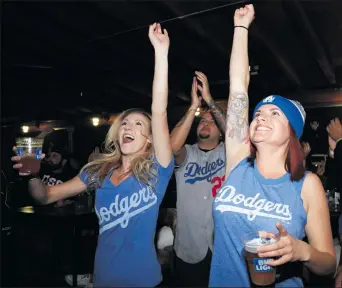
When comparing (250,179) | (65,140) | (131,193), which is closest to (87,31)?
(131,193)

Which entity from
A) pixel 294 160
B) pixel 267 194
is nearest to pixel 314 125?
pixel 294 160

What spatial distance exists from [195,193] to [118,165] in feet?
3.39

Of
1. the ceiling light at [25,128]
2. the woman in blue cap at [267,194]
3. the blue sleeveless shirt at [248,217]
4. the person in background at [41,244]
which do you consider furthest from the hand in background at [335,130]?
the ceiling light at [25,128]

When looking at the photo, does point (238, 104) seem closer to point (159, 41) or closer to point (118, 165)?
point (159, 41)

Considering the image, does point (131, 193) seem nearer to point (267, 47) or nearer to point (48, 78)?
point (267, 47)

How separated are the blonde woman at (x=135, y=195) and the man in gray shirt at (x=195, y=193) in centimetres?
87

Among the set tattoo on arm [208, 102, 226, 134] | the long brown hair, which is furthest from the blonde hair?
tattoo on arm [208, 102, 226, 134]

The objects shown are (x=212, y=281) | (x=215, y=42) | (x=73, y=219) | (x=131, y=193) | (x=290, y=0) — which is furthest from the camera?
(x=215, y=42)

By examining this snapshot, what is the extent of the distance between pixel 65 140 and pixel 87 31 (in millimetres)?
6942

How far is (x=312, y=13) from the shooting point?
569 centimetres

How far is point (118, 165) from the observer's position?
2.38 metres

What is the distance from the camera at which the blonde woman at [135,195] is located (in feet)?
6.58

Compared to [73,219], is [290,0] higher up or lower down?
higher up

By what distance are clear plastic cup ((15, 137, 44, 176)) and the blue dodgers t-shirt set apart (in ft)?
1.58
